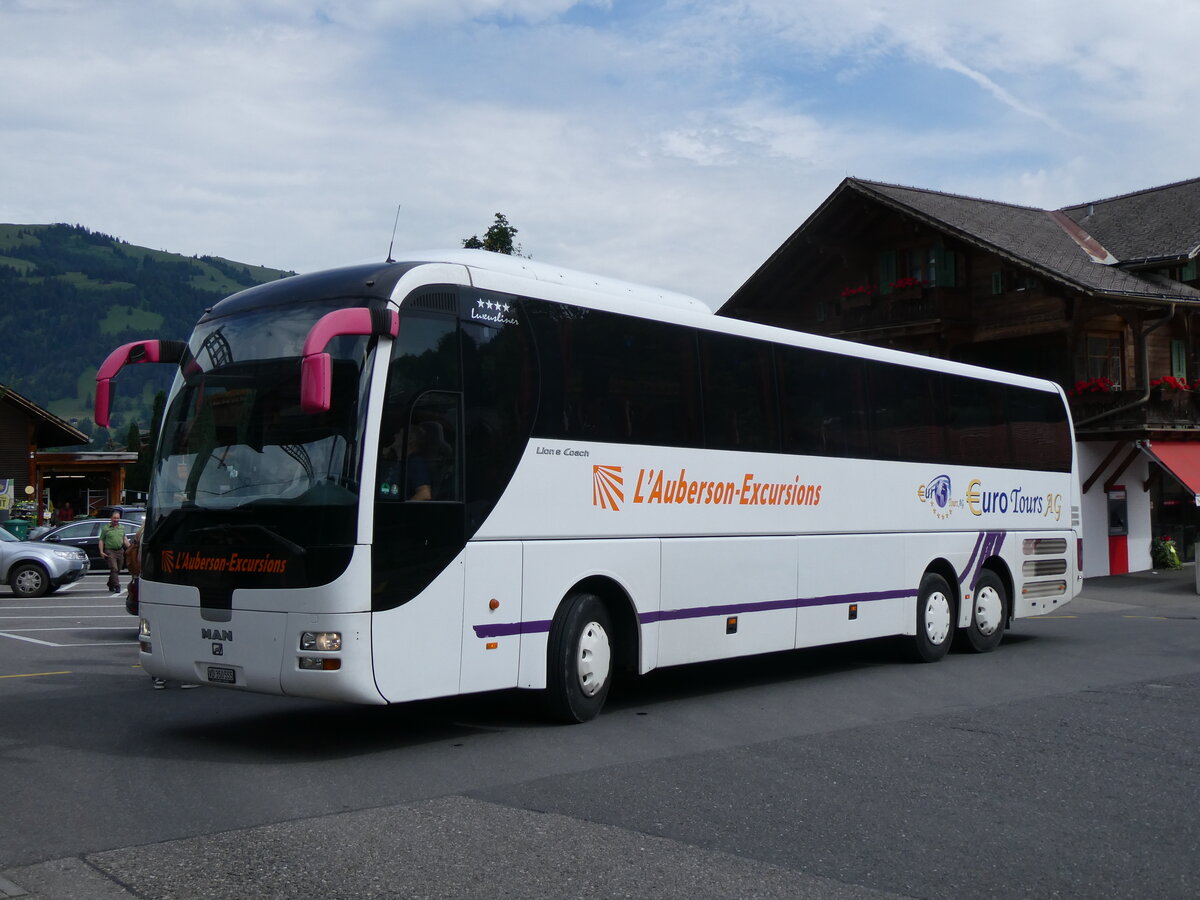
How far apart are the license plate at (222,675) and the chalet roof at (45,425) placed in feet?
144

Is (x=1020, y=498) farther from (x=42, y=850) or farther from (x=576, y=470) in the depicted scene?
(x=42, y=850)

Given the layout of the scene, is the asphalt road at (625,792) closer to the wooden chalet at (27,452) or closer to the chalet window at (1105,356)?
the chalet window at (1105,356)

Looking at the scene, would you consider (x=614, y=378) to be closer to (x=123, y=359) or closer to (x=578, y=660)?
(x=578, y=660)

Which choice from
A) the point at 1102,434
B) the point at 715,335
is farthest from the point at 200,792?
the point at 1102,434

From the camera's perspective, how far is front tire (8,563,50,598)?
2598 centimetres

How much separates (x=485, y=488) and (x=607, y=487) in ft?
4.54

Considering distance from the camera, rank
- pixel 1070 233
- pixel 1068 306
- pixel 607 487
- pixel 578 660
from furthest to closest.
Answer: pixel 1070 233 < pixel 1068 306 < pixel 607 487 < pixel 578 660

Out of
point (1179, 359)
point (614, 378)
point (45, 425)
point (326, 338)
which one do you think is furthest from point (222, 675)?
point (45, 425)

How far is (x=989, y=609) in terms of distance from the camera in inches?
618

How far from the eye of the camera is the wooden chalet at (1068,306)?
30391 millimetres

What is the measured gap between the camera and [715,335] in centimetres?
1164

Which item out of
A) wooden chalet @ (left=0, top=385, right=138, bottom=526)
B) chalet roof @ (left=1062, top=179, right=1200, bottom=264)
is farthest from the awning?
wooden chalet @ (left=0, top=385, right=138, bottom=526)

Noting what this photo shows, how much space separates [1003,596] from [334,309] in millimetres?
10187

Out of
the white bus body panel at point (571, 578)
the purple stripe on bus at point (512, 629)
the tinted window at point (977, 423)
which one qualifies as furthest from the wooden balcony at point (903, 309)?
the purple stripe on bus at point (512, 629)
